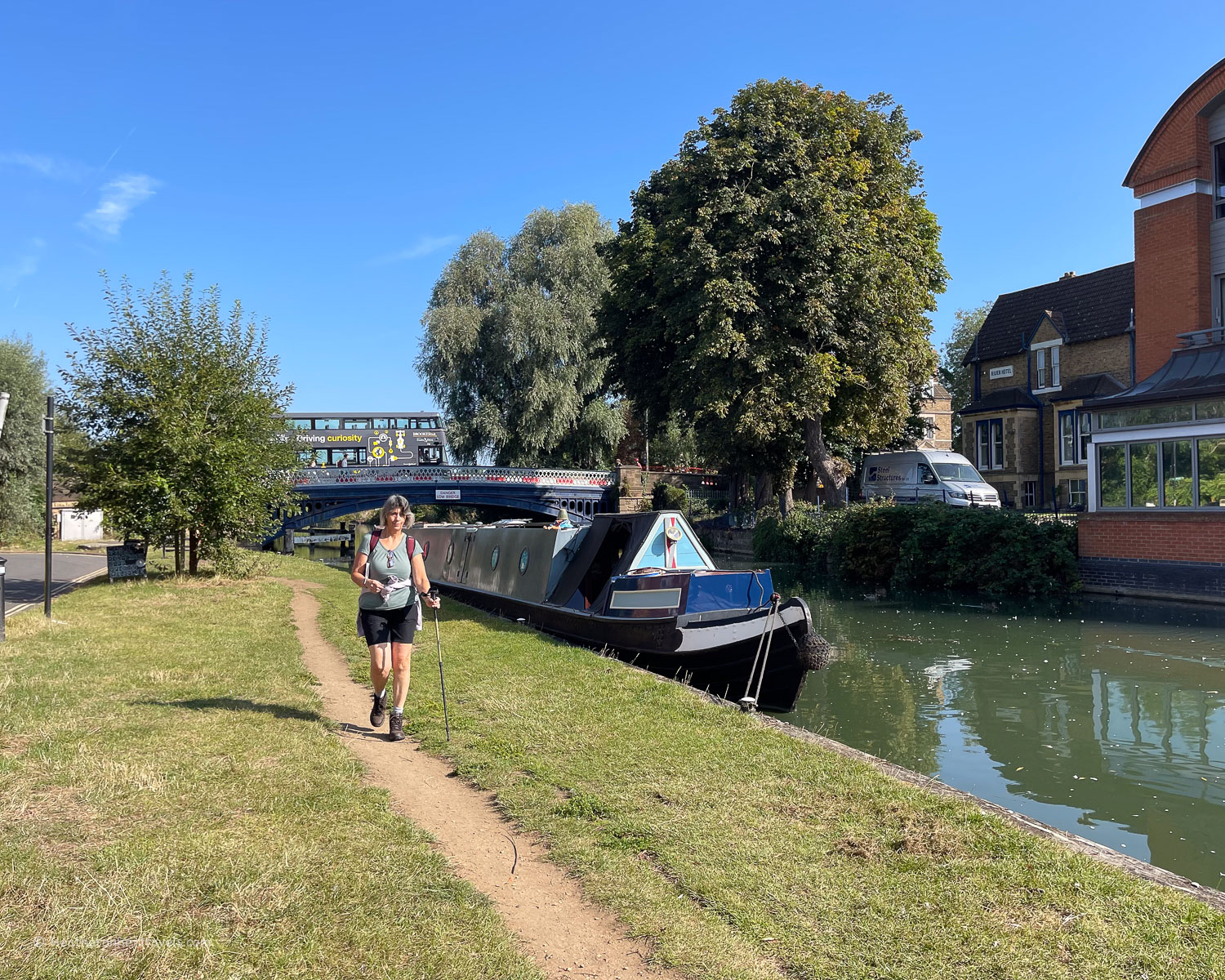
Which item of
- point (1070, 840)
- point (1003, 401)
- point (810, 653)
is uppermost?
point (1003, 401)

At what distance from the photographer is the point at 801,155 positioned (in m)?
27.8

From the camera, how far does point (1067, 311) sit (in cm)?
3766

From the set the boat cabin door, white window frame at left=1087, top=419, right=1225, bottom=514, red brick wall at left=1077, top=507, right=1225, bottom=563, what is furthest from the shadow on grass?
white window frame at left=1087, top=419, right=1225, bottom=514

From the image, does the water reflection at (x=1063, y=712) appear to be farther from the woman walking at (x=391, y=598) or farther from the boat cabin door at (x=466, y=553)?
the boat cabin door at (x=466, y=553)

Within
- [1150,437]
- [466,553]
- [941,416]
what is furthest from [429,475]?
[1150,437]

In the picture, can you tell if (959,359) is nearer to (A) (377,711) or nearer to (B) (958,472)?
(B) (958,472)

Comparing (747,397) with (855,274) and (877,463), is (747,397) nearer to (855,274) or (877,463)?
(855,274)

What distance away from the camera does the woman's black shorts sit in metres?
7.26

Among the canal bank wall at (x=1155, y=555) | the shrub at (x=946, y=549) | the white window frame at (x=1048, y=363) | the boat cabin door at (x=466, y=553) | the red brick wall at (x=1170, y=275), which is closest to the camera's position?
the boat cabin door at (x=466, y=553)

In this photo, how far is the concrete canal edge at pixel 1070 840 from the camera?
15.0ft

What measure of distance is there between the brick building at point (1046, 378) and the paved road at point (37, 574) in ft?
104

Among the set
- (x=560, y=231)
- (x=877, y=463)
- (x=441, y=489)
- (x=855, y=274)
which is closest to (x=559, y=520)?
(x=855, y=274)

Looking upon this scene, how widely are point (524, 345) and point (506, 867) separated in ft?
132

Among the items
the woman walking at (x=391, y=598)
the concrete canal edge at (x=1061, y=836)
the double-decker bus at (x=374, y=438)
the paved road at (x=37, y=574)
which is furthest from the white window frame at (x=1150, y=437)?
the double-decker bus at (x=374, y=438)
